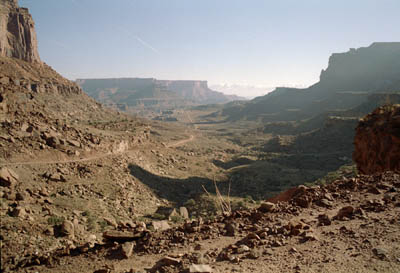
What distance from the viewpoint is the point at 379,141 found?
1566 centimetres

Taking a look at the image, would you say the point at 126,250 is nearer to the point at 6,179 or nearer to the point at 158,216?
the point at 6,179

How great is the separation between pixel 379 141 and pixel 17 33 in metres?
67.6

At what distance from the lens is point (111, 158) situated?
23156 millimetres

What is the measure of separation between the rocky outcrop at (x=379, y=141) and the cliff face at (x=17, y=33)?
62.0 m

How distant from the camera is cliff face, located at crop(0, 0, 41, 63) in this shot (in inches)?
2012

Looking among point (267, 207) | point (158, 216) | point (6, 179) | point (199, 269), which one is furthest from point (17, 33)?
point (199, 269)

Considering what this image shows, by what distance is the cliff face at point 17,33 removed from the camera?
51094mm

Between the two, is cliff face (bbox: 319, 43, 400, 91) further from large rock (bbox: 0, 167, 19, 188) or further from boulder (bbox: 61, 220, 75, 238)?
large rock (bbox: 0, 167, 19, 188)

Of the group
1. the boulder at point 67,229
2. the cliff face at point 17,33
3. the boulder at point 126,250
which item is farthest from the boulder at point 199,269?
the cliff face at point 17,33

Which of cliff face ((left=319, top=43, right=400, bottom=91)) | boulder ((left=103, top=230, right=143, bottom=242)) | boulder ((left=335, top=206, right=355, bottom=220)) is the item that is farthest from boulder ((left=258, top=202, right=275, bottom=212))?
cliff face ((left=319, top=43, right=400, bottom=91))

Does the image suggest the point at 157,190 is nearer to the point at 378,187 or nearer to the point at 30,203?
the point at 30,203

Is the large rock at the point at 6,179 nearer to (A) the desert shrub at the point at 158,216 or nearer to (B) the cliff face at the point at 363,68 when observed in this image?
(A) the desert shrub at the point at 158,216

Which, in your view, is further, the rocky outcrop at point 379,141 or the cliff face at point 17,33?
the cliff face at point 17,33

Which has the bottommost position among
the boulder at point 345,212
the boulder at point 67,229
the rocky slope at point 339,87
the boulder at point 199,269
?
the boulder at point 67,229
